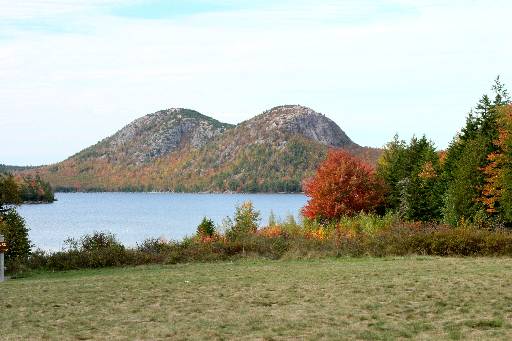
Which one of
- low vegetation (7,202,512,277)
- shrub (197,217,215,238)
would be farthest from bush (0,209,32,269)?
shrub (197,217,215,238)

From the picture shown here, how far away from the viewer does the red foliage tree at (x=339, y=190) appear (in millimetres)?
39000

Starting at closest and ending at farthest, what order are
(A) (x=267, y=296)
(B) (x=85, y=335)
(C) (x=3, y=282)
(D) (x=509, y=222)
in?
(B) (x=85, y=335)
(A) (x=267, y=296)
(C) (x=3, y=282)
(D) (x=509, y=222)

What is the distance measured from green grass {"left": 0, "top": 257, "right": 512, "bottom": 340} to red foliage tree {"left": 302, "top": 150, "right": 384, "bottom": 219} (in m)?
20.3

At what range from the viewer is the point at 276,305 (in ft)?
39.4

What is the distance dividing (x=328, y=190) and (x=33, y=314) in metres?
29.1

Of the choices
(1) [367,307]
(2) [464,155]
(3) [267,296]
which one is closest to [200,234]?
(2) [464,155]

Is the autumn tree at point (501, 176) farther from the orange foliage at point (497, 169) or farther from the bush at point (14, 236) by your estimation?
the bush at point (14, 236)

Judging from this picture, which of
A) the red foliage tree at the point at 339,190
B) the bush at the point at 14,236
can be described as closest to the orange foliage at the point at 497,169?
the red foliage tree at the point at 339,190

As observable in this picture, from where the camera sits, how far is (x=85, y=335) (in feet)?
31.1

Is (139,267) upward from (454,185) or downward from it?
downward

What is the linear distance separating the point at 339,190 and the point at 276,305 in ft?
90.7

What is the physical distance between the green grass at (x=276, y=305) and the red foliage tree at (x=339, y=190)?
2026 cm

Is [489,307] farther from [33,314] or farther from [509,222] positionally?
[509,222]

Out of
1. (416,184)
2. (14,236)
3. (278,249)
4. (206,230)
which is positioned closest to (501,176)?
(416,184)
